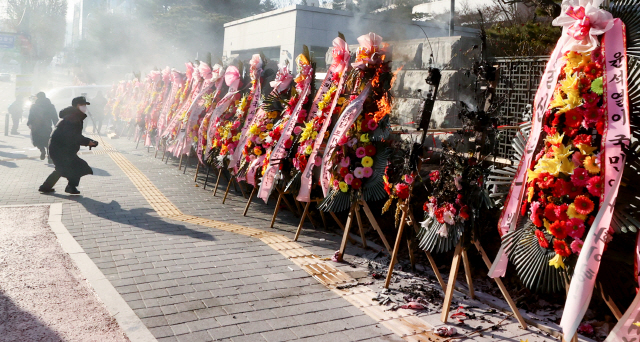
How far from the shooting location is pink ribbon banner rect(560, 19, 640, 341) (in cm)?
338

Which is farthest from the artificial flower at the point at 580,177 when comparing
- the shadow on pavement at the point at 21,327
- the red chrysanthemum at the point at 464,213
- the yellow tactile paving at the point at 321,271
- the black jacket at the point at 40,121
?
the black jacket at the point at 40,121

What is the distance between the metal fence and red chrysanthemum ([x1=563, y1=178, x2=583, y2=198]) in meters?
3.16

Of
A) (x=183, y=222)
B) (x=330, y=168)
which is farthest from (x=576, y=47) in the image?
(x=183, y=222)

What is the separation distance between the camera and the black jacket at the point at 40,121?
49.6ft

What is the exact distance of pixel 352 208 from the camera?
620cm

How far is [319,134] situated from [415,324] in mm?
2762

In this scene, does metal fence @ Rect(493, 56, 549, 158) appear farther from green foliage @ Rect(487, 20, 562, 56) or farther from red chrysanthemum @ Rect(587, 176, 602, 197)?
red chrysanthemum @ Rect(587, 176, 602, 197)

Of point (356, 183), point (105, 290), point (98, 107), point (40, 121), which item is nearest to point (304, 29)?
point (98, 107)

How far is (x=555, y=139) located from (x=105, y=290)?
4009 millimetres

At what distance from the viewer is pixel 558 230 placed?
12.3 ft

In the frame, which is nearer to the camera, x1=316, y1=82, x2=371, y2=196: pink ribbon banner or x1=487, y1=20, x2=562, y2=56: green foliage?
x1=316, y1=82, x2=371, y2=196: pink ribbon banner

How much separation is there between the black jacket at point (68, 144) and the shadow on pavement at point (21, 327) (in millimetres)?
5701

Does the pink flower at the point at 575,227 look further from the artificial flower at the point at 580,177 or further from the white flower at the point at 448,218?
the white flower at the point at 448,218

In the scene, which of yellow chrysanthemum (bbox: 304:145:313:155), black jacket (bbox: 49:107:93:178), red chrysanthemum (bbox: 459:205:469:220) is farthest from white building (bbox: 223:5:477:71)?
red chrysanthemum (bbox: 459:205:469:220)
